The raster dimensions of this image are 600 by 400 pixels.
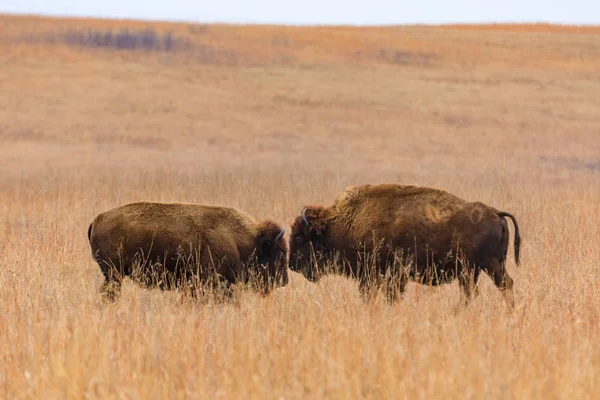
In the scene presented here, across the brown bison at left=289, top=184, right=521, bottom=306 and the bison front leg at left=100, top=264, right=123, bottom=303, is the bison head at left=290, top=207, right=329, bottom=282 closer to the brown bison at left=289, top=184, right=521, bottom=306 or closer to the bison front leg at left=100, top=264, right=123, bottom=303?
the brown bison at left=289, top=184, right=521, bottom=306

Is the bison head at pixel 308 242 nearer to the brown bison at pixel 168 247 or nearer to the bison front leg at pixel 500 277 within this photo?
the brown bison at pixel 168 247

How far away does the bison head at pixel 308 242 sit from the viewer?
30.5 feet

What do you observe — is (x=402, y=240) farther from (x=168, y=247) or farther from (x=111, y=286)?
(x=111, y=286)

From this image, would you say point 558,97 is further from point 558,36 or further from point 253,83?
point 558,36

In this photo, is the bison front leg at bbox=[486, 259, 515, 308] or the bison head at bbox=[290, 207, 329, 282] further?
the bison head at bbox=[290, 207, 329, 282]

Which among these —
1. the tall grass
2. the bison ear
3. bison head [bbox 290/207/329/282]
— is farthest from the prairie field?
the bison ear

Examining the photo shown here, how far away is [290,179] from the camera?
2244 centimetres

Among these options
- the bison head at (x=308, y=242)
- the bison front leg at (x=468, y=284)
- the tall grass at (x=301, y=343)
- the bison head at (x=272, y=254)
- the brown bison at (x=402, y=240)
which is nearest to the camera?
the tall grass at (x=301, y=343)

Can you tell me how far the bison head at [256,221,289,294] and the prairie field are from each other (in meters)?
0.39

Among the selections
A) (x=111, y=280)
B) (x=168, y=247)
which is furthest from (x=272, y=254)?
(x=111, y=280)

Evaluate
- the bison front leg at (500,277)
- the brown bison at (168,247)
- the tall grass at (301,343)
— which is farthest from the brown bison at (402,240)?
the brown bison at (168,247)

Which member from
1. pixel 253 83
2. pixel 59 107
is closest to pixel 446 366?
pixel 59 107

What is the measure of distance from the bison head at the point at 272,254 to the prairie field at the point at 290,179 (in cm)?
39

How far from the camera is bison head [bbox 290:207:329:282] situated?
9305 mm
